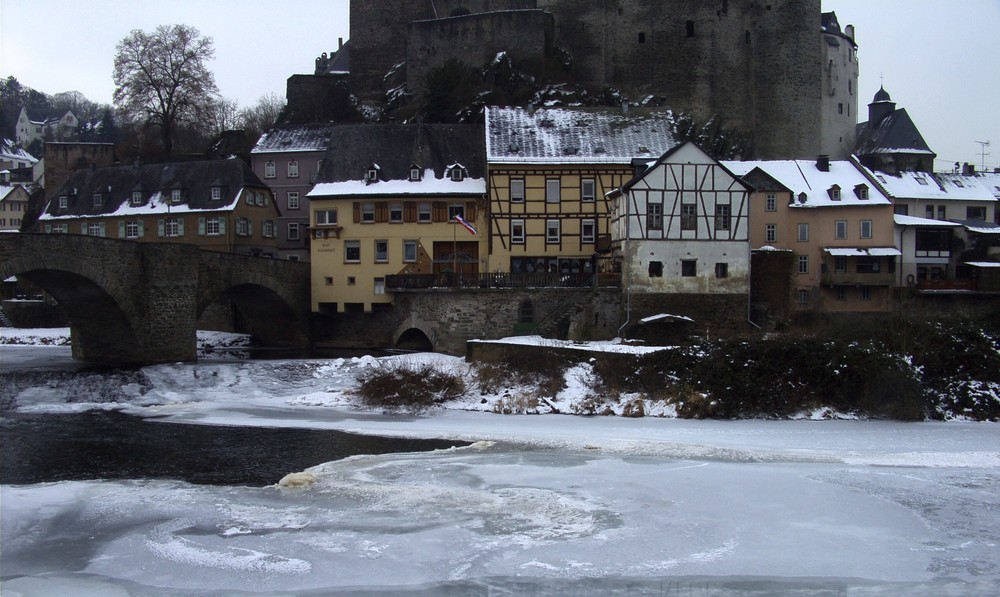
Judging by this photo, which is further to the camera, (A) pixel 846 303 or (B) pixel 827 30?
Answer: (B) pixel 827 30

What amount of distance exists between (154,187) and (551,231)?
2365 cm

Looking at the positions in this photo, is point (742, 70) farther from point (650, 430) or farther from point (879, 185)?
point (650, 430)

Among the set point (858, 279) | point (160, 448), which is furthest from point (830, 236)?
point (160, 448)

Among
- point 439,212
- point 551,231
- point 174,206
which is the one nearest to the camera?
point 551,231

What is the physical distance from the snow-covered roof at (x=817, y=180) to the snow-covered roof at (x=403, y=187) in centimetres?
1192

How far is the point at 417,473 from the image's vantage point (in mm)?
20344

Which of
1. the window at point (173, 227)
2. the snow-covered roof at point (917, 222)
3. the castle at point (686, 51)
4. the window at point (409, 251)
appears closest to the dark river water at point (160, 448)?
the window at point (409, 251)

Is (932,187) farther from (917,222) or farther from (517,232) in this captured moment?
(517,232)

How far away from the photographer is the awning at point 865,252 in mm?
43781

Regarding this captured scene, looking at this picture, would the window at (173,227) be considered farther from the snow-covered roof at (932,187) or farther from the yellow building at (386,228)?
the snow-covered roof at (932,187)

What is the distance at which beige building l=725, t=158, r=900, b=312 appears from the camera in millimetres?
44156

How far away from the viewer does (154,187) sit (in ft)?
174

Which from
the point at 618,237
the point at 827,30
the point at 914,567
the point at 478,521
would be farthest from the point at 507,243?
the point at 827,30

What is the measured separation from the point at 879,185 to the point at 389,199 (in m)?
22.8
